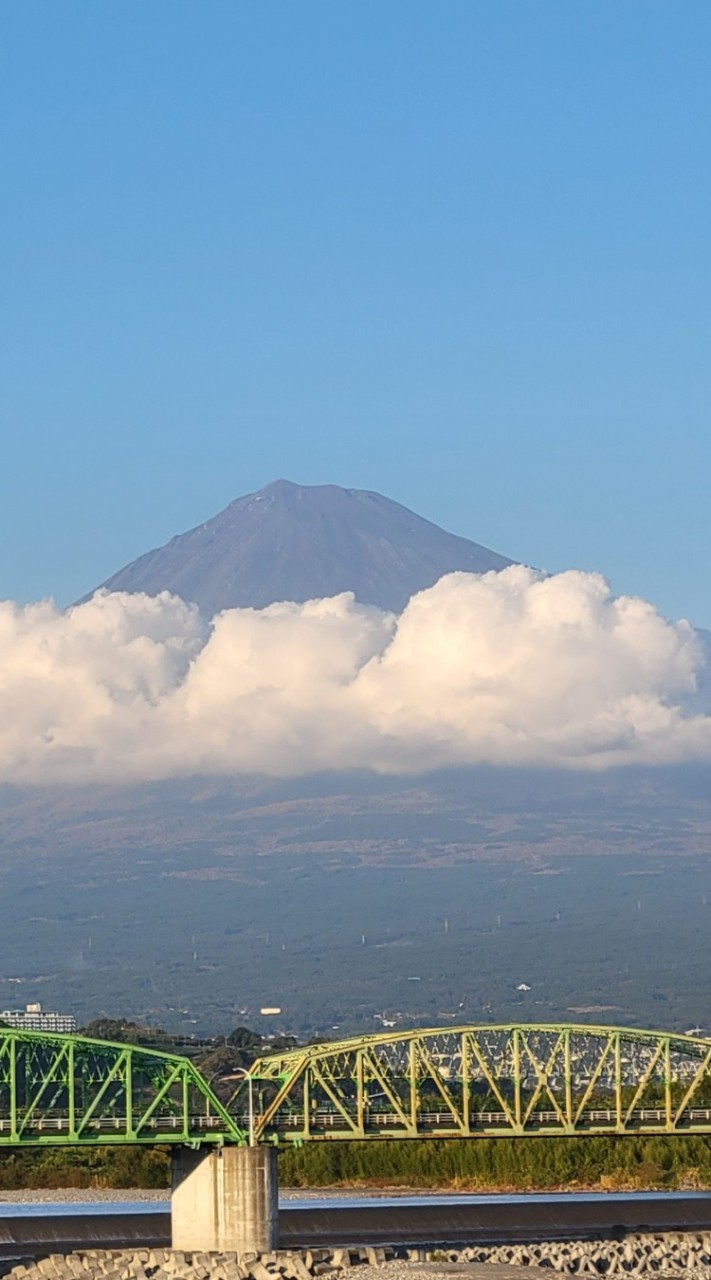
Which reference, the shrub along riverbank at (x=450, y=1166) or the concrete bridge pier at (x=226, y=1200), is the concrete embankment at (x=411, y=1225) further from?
the shrub along riverbank at (x=450, y=1166)

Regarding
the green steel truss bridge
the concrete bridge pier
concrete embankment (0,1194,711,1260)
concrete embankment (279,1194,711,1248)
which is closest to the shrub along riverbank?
concrete embankment (279,1194,711,1248)

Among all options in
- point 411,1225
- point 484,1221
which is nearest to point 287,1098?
point 411,1225

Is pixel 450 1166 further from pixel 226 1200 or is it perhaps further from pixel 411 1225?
pixel 226 1200

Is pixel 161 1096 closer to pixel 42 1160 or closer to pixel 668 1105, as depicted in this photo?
pixel 668 1105

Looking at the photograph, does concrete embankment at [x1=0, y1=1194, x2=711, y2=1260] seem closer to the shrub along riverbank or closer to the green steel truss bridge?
the green steel truss bridge

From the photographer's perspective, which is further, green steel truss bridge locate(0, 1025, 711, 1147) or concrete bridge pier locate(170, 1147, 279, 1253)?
A: green steel truss bridge locate(0, 1025, 711, 1147)

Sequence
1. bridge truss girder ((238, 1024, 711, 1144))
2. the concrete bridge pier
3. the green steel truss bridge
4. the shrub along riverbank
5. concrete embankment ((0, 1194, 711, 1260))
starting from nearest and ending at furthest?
1. the concrete bridge pier
2. the green steel truss bridge
3. concrete embankment ((0, 1194, 711, 1260))
4. bridge truss girder ((238, 1024, 711, 1144))
5. the shrub along riverbank

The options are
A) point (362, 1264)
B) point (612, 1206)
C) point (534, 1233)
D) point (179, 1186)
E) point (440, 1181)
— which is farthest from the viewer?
point (440, 1181)

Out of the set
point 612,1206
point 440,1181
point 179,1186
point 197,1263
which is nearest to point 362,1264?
point 197,1263
